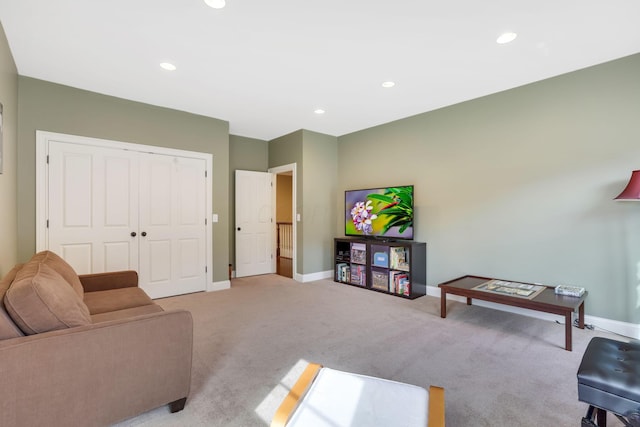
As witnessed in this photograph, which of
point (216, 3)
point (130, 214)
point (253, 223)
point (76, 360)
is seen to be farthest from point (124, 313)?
point (253, 223)

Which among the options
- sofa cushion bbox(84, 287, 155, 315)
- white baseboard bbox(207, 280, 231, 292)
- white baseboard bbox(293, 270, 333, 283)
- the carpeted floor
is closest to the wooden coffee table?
the carpeted floor

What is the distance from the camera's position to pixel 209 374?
2145mm

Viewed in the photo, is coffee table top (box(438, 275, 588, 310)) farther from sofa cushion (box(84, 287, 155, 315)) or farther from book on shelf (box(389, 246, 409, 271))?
sofa cushion (box(84, 287, 155, 315))

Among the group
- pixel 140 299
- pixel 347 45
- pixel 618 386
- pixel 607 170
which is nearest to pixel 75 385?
pixel 140 299

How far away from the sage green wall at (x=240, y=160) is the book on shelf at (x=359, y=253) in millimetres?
2200

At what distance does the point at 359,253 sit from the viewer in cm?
480

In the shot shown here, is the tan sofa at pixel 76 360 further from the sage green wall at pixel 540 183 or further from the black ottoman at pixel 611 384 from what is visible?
the sage green wall at pixel 540 183

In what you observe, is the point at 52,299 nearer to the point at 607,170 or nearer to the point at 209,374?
the point at 209,374

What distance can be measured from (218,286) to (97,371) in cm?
315

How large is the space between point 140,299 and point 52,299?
43.5 inches

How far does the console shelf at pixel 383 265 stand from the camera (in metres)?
4.09

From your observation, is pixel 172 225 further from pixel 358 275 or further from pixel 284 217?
pixel 284 217

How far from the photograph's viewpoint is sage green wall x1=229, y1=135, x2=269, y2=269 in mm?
5410

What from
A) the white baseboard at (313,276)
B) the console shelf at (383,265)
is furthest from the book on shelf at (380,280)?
the white baseboard at (313,276)
